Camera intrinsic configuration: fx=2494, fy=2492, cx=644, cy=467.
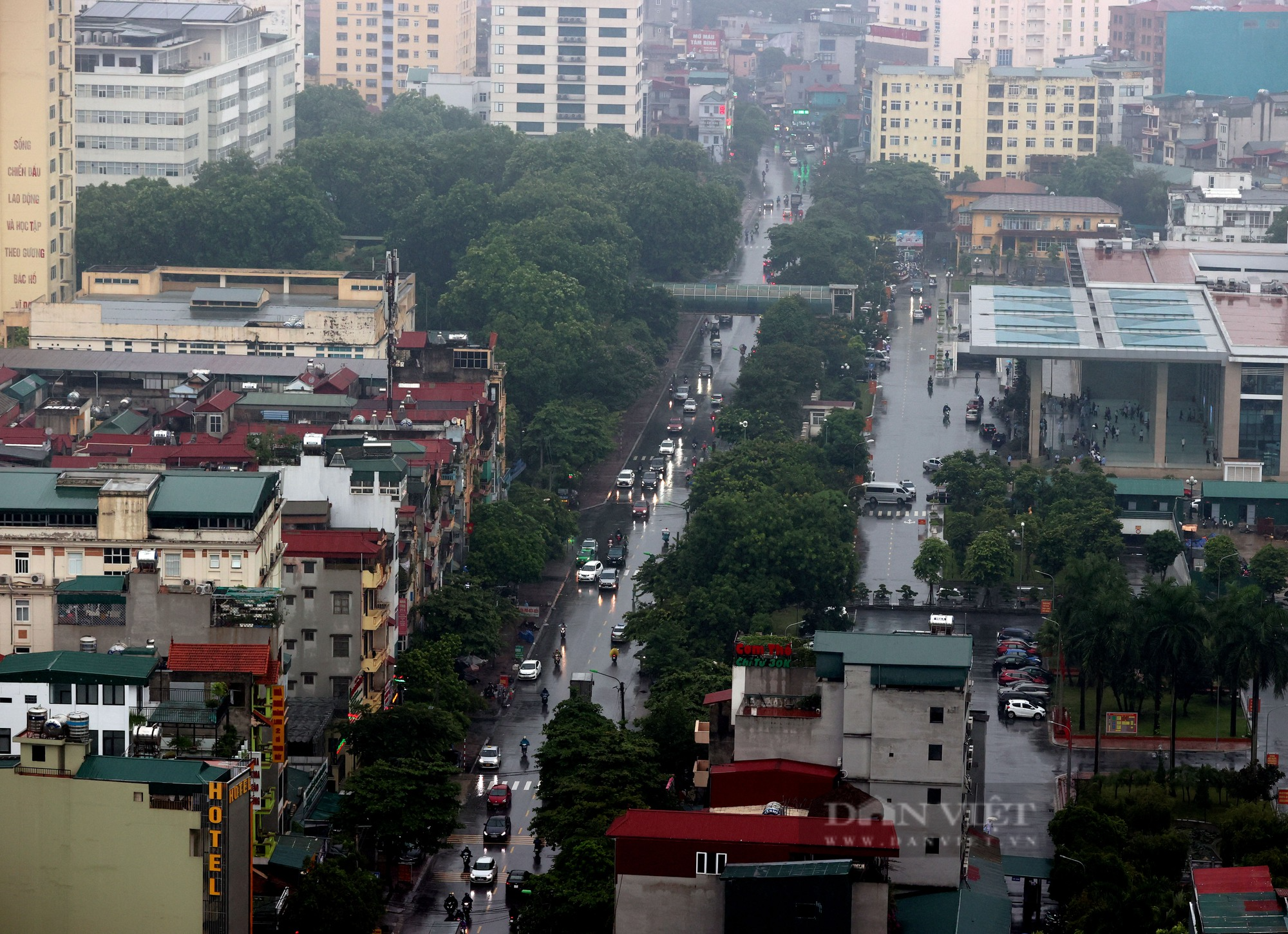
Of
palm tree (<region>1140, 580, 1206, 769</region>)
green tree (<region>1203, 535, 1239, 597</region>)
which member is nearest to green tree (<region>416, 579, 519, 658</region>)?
palm tree (<region>1140, 580, 1206, 769</region>)

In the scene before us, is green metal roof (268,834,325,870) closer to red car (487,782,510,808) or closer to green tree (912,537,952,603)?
red car (487,782,510,808)

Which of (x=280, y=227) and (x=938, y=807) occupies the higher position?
(x=280, y=227)

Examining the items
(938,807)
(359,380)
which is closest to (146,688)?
(938,807)

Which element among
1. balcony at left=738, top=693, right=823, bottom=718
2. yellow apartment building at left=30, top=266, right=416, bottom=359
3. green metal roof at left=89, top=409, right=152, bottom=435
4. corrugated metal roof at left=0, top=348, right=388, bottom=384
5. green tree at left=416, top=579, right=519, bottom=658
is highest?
yellow apartment building at left=30, top=266, right=416, bottom=359

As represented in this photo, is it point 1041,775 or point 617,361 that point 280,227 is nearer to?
point 617,361

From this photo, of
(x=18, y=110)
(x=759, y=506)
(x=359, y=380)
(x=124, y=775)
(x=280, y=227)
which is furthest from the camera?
(x=280, y=227)

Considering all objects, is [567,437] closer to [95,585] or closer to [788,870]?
[95,585]

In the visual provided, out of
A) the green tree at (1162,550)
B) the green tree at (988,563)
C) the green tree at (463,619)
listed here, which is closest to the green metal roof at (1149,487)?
the green tree at (1162,550)
